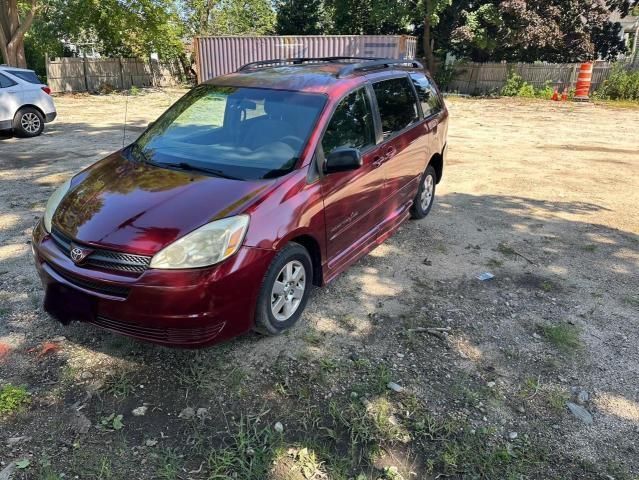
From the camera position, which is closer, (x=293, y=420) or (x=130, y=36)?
(x=293, y=420)

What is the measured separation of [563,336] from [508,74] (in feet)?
67.2

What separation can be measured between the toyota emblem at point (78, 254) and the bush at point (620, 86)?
70.6 ft

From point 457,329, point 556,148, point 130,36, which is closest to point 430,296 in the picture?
point 457,329

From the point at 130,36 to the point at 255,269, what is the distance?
74.9 feet

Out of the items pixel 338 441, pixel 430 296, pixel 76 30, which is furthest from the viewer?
pixel 76 30

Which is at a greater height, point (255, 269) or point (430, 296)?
point (255, 269)

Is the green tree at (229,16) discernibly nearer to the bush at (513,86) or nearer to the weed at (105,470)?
the bush at (513,86)

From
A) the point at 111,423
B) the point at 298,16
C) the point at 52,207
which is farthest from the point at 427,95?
the point at 298,16

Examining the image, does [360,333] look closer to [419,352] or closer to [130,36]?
[419,352]

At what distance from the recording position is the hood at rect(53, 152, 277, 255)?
292 cm

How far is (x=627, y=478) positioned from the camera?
253 cm

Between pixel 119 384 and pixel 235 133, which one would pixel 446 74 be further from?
pixel 119 384

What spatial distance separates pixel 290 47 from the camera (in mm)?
17938

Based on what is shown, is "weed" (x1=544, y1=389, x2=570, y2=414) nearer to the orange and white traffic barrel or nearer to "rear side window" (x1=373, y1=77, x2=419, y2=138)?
"rear side window" (x1=373, y1=77, x2=419, y2=138)
